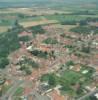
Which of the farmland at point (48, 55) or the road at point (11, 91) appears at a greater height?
the farmland at point (48, 55)

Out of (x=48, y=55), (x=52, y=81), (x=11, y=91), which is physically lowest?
(x=11, y=91)

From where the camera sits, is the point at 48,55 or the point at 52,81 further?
the point at 48,55

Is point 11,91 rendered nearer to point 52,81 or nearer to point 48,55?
point 52,81

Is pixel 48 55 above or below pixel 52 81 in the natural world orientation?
above

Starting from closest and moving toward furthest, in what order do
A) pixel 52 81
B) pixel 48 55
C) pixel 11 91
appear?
pixel 11 91
pixel 52 81
pixel 48 55

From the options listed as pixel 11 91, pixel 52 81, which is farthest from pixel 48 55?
pixel 11 91

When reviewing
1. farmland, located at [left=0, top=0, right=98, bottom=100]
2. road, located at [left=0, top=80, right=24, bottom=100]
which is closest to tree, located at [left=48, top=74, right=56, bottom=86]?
farmland, located at [left=0, top=0, right=98, bottom=100]

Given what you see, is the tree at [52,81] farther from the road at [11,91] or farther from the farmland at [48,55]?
the road at [11,91]

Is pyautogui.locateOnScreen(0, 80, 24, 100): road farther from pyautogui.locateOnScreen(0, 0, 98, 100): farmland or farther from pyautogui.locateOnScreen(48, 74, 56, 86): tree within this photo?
pyautogui.locateOnScreen(48, 74, 56, 86): tree

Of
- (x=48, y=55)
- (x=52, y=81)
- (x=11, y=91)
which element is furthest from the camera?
(x=48, y=55)

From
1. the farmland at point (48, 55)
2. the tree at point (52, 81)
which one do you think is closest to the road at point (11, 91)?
the farmland at point (48, 55)

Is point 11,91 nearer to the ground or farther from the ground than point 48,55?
nearer to the ground
